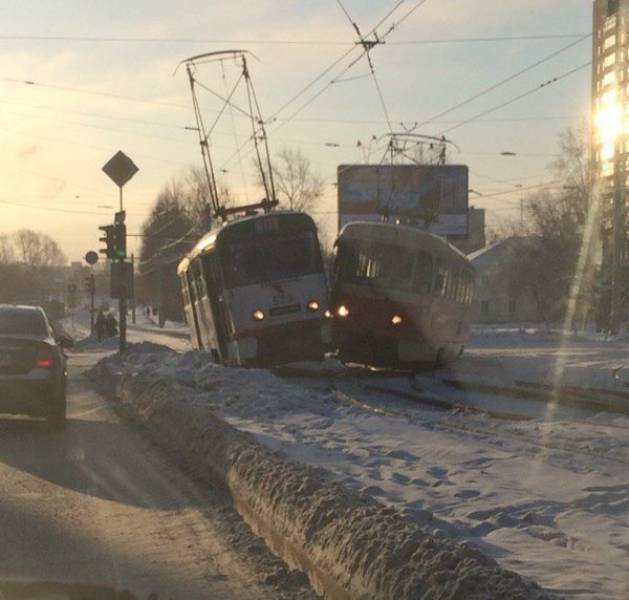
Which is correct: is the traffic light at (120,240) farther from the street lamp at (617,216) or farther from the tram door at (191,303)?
the street lamp at (617,216)

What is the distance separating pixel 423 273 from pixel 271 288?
3.48 m

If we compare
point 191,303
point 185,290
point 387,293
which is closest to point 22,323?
point 387,293

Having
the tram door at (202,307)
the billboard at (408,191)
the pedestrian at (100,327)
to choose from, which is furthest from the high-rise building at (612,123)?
the pedestrian at (100,327)

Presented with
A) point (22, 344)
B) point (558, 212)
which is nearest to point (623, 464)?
point (22, 344)

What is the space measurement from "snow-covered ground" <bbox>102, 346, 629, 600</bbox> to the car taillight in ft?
7.61

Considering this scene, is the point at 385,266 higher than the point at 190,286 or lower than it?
higher

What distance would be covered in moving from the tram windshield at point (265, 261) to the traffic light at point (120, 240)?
7.91m

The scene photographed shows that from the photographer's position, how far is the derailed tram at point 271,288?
77.0 ft

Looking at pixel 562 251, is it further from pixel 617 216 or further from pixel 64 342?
pixel 64 342

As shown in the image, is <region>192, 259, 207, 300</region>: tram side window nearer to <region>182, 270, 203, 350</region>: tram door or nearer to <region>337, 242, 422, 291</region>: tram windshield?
<region>182, 270, 203, 350</region>: tram door

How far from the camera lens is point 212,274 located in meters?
24.3

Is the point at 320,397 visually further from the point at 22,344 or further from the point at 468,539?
the point at 468,539

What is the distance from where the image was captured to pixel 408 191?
57.5 m

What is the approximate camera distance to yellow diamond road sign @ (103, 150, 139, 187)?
100 ft
